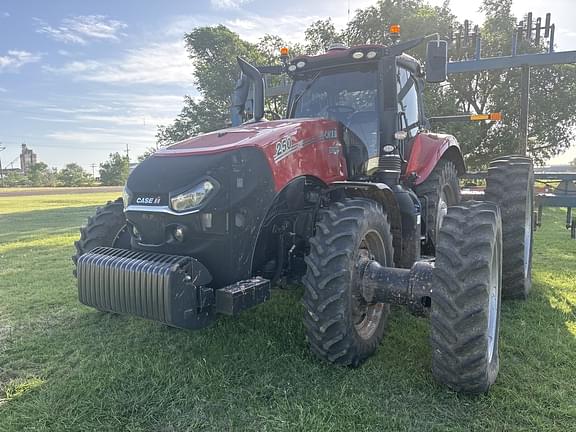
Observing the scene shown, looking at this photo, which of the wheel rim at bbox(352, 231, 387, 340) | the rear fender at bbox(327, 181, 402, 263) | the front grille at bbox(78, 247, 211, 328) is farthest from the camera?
the rear fender at bbox(327, 181, 402, 263)

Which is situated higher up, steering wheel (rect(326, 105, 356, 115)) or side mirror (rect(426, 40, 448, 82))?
side mirror (rect(426, 40, 448, 82))

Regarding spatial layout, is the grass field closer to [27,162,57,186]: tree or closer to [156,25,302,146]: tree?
[156,25,302,146]: tree

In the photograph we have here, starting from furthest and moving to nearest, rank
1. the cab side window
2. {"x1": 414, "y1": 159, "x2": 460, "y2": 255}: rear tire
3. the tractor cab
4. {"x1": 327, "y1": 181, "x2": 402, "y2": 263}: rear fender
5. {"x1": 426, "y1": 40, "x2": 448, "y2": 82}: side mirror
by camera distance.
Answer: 1. {"x1": 414, "y1": 159, "x2": 460, "y2": 255}: rear tire
2. the cab side window
3. the tractor cab
4. {"x1": 426, "y1": 40, "x2": 448, "y2": 82}: side mirror
5. {"x1": 327, "y1": 181, "x2": 402, "y2": 263}: rear fender

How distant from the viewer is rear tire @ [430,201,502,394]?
281 cm

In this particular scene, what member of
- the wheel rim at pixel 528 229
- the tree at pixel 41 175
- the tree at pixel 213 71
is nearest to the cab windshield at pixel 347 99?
the wheel rim at pixel 528 229

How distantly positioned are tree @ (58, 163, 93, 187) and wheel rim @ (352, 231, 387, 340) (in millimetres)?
49895

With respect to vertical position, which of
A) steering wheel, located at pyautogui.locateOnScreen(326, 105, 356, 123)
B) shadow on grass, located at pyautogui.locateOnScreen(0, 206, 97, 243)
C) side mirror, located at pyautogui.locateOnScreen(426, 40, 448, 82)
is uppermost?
side mirror, located at pyautogui.locateOnScreen(426, 40, 448, 82)

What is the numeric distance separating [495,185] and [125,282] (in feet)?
11.9

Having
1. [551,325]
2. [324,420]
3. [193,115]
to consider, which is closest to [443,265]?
[324,420]

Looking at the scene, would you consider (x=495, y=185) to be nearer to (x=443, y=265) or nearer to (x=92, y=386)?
(x=443, y=265)

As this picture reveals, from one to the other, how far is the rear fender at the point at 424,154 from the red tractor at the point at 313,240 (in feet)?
1.41

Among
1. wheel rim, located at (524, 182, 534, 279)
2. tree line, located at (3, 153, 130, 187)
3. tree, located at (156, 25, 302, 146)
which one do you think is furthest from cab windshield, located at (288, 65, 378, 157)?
Answer: tree line, located at (3, 153, 130, 187)

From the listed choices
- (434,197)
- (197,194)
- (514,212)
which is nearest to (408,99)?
(434,197)

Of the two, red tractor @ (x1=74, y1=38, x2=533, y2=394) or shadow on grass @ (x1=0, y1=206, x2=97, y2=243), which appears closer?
red tractor @ (x1=74, y1=38, x2=533, y2=394)
